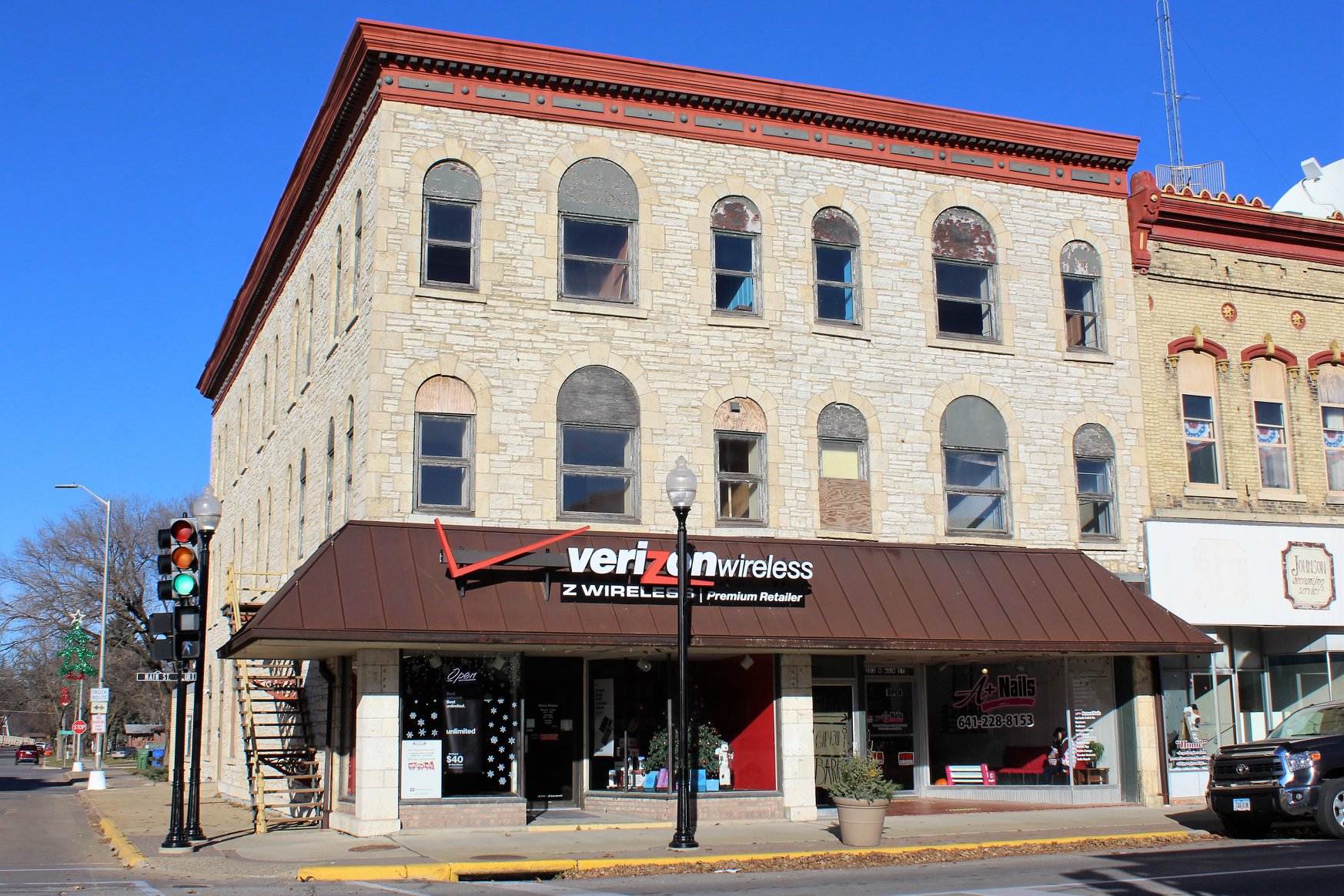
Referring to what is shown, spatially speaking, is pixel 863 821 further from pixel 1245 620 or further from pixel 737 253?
pixel 1245 620

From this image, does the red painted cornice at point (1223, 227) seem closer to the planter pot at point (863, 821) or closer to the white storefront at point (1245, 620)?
the white storefront at point (1245, 620)

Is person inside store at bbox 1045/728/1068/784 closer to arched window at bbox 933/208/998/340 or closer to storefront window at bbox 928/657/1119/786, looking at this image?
storefront window at bbox 928/657/1119/786

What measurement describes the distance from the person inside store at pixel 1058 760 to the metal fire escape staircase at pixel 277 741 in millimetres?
12714

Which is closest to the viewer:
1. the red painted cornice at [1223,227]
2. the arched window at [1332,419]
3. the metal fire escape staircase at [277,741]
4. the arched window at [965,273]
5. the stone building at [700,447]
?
the stone building at [700,447]

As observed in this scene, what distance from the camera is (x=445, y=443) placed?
67.4ft

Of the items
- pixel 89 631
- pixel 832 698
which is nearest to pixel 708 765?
pixel 832 698

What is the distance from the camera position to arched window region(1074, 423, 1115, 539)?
2439 centimetres

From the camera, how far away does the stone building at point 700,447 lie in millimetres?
19719

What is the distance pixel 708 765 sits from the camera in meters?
21.2

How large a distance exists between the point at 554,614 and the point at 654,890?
635 cm

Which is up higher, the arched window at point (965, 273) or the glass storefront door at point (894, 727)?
the arched window at point (965, 273)

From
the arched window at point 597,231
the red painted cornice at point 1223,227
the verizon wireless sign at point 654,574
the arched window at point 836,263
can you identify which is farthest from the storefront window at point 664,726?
the red painted cornice at point 1223,227

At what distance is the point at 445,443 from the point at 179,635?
5.03 metres

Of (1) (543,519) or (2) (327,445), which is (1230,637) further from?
(2) (327,445)
